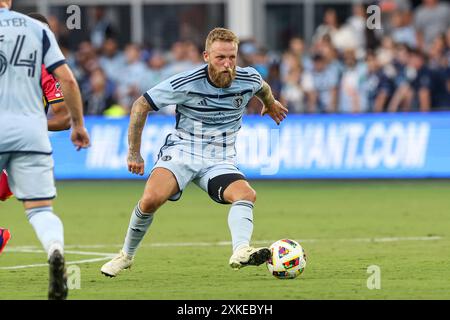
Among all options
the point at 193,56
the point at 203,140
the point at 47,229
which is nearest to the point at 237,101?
the point at 203,140

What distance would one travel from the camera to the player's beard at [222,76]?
32.0 feet

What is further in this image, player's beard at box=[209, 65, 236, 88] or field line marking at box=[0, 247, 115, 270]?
field line marking at box=[0, 247, 115, 270]

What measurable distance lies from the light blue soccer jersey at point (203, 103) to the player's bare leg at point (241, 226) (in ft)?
1.77

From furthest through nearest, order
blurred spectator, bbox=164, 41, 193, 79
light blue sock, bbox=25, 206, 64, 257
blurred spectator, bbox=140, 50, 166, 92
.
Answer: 1. blurred spectator, bbox=140, 50, 166, 92
2. blurred spectator, bbox=164, 41, 193, 79
3. light blue sock, bbox=25, 206, 64, 257

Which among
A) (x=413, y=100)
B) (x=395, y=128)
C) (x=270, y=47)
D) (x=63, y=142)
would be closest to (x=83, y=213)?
(x=63, y=142)

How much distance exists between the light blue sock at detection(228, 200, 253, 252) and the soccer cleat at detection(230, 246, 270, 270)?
14 centimetres

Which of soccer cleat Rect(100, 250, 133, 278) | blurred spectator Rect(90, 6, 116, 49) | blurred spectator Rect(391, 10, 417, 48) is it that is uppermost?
soccer cleat Rect(100, 250, 133, 278)

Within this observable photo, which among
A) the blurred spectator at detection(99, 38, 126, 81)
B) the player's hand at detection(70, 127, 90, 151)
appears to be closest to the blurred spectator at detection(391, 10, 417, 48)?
the blurred spectator at detection(99, 38, 126, 81)

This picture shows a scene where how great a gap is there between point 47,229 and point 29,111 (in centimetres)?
84

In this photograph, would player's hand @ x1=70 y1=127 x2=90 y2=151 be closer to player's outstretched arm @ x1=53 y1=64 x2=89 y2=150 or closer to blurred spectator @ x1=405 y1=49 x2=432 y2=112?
player's outstretched arm @ x1=53 y1=64 x2=89 y2=150

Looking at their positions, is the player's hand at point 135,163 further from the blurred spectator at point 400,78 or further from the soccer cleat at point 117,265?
the blurred spectator at point 400,78

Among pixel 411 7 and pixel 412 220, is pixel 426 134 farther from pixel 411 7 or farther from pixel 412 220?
pixel 411 7

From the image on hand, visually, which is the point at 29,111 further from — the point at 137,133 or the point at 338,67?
the point at 338,67

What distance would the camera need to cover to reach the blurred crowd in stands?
21500mm
